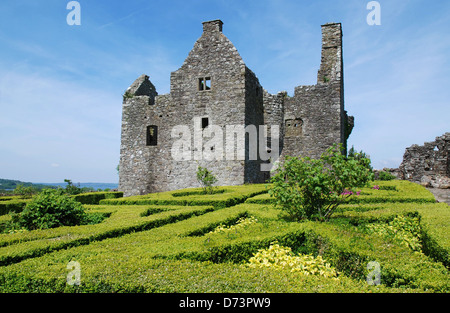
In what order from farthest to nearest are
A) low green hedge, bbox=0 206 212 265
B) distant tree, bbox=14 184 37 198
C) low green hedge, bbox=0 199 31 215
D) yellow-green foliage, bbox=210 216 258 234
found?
distant tree, bbox=14 184 37 198 → low green hedge, bbox=0 199 31 215 → yellow-green foliage, bbox=210 216 258 234 → low green hedge, bbox=0 206 212 265

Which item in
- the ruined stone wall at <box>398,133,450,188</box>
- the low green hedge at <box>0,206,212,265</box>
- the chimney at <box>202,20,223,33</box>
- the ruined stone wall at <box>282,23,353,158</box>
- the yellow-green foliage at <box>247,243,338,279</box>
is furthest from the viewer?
the ruined stone wall at <box>398,133,450,188</box>

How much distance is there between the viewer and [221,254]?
5984 mm

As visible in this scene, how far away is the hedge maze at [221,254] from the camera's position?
4.34 m

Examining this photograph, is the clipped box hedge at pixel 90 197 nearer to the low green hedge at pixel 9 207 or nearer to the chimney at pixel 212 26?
the low green hedge at pixel 9 207

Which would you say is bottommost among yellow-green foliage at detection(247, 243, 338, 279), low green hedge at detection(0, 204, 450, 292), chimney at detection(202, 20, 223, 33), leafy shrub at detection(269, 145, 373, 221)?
yellow-green foliage at detection(247, 243, 338, 279)

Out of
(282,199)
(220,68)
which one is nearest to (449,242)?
(282,199)

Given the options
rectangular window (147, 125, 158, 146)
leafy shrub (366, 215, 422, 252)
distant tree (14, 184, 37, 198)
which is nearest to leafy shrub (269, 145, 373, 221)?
leafy shrub (366, 215, 422, 252)

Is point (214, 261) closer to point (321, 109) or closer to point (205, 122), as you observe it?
point (205, 122)

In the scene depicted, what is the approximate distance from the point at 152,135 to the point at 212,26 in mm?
8283

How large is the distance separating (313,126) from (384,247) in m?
16.3

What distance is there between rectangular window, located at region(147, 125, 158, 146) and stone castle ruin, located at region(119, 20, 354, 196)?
69mm

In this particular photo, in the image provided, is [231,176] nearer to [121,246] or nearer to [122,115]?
[122,115]

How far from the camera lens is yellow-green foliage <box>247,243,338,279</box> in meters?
5.45

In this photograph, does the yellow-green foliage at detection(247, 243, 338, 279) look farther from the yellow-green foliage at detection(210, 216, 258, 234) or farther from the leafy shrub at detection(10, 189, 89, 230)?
the leafy shrub at detection(10, 189, 89, 230)
